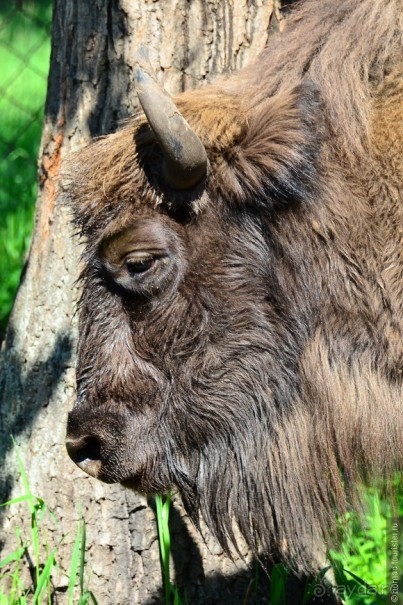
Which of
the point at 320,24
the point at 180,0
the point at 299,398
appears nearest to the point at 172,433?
the point at 299,398

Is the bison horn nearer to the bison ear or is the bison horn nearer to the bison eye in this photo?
the bison ear

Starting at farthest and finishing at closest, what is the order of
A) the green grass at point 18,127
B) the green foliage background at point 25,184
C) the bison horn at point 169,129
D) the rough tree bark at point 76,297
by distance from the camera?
1. the green grass at point 18,127
2. the green foliage background at point 25,184
3. the rough tree bark at point 76,297
4. the bison horn at point 169,129

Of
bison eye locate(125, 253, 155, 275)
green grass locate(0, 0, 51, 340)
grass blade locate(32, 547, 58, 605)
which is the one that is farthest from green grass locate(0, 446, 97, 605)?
green grass locate(0, 0, 51, 340)

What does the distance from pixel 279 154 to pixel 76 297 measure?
1556 millimetres

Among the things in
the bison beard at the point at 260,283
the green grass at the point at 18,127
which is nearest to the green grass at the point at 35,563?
the bison beard at the point at 260,283

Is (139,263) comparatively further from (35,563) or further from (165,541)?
(35,563)

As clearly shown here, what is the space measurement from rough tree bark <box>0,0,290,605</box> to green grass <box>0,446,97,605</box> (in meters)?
0.05

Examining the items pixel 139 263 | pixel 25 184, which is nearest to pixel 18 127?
pixel 25 184

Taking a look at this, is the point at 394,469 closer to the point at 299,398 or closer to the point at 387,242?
the point at 299,398

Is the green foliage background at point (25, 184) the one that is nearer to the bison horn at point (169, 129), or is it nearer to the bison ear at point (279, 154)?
the bison ear at point (279, 154)

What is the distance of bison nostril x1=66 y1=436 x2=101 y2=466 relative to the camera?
363cm

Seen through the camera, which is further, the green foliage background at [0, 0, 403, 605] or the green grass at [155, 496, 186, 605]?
the green foliage background at [0, 0, 403, 605]

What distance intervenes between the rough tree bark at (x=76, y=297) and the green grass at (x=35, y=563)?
0.05 m

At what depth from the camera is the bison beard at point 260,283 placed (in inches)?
136
